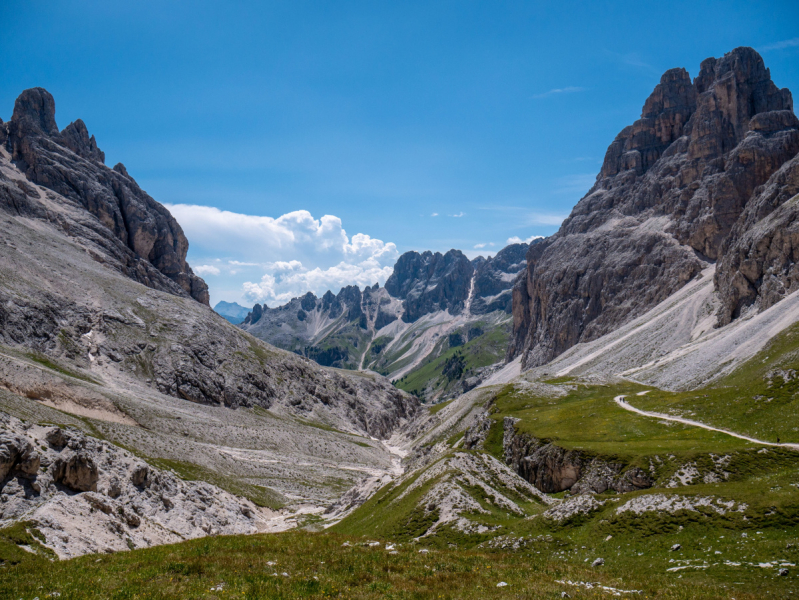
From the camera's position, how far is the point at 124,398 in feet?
344

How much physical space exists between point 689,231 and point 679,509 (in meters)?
195

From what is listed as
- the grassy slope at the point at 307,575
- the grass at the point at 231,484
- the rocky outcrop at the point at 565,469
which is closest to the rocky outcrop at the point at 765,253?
the rocky outcrop at the point at 565,469

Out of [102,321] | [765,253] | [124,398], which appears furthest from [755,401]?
[102,321]

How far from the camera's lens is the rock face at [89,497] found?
29.6 meters

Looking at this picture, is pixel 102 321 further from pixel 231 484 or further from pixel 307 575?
pixel 307 575

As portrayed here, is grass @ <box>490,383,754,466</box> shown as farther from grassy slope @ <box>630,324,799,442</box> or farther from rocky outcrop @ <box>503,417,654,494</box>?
grassy slope @ <box>630,324,799,442</box>

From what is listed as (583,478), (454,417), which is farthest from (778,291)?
(583,478)

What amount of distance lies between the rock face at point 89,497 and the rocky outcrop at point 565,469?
109 ft

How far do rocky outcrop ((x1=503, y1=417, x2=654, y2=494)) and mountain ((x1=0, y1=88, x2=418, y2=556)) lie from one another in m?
32.6

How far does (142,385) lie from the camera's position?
123875mm

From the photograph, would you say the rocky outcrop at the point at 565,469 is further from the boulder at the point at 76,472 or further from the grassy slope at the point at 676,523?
the boulder at the point at 76,472

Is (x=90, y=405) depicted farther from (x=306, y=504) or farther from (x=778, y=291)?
(x=778, y=291)

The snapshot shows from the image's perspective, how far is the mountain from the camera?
37312mm

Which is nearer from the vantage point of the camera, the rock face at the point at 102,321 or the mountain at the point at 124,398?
the mountain at the point at 124,398
